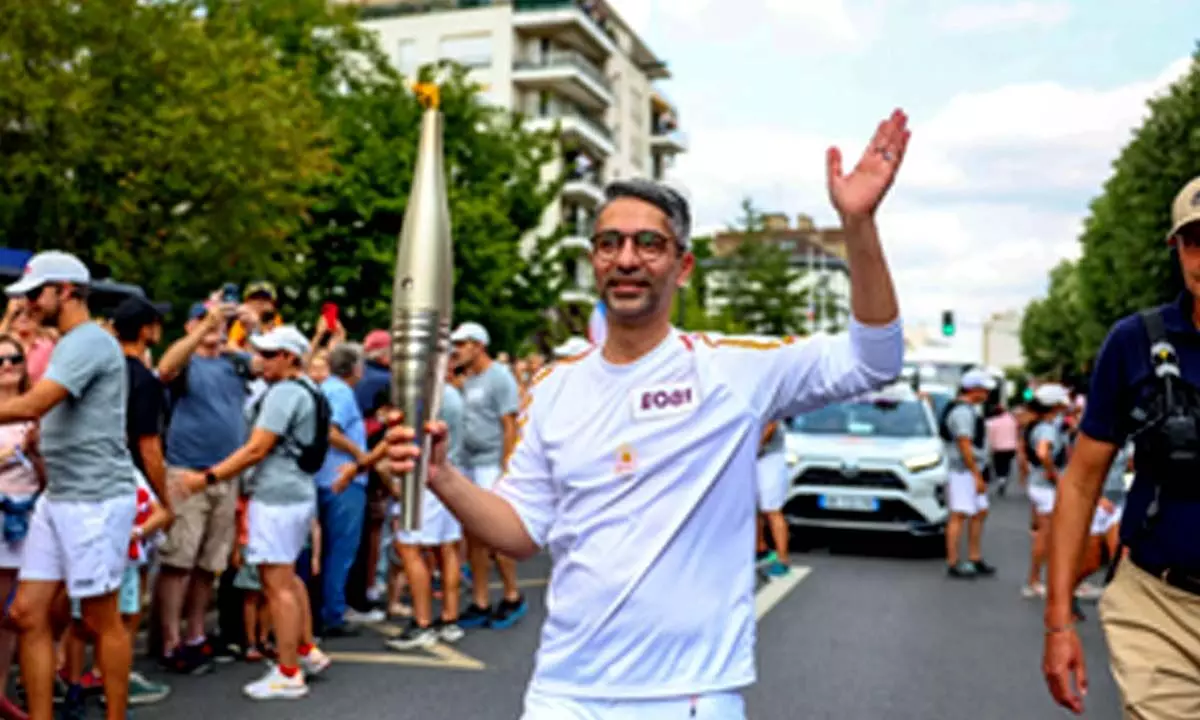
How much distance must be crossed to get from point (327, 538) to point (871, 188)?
6.89 meters

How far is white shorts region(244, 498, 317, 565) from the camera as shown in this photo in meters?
7.17

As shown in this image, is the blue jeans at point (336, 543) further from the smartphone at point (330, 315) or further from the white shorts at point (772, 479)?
the white shorts at point (772, 479)

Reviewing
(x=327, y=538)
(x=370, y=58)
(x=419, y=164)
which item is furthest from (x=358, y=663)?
(x=370, y=58)

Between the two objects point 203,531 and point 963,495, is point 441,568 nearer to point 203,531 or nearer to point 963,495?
point 203,531

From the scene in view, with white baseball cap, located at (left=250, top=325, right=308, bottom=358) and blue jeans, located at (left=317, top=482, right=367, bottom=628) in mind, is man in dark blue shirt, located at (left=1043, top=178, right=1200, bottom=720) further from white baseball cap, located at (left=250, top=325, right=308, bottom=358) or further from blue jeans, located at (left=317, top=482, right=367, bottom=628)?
blue jeans, located at (left=317, top=482, right=367, bottom=628)

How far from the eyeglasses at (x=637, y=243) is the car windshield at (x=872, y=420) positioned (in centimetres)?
1226

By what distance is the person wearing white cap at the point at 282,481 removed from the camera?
7.09 metres

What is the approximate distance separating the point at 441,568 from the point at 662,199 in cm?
657

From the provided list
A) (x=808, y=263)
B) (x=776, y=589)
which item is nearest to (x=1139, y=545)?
(x=776, y=589)

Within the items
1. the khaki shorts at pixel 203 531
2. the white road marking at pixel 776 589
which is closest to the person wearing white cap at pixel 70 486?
the khaki shorts at pixel 203 531

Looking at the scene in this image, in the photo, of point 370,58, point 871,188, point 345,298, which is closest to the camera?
point 871,188

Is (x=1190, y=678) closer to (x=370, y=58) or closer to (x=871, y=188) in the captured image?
(x=871, y=188)

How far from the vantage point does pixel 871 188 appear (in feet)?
8.82

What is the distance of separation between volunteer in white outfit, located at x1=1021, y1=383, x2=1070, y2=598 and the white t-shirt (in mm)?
8369
